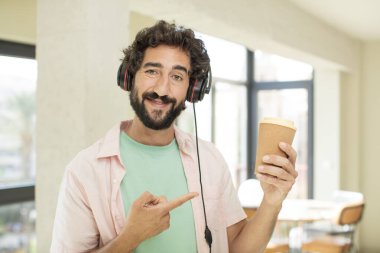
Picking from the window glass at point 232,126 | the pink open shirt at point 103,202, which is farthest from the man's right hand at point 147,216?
the window glass at point 232,126

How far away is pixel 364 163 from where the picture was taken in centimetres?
641

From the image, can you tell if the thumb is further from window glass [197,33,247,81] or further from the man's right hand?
window glass [197,33,247,81]

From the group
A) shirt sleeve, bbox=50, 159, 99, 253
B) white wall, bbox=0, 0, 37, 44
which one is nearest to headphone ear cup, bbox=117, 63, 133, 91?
shirt sleeve, bbox=50, 159, 99, 253

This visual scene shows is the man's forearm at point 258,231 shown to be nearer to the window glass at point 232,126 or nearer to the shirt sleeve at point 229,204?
the shirt sleeve at point 229,204

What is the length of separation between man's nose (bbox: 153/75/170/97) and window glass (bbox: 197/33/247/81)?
181 inches

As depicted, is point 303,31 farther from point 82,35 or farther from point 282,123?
A: point 282,123

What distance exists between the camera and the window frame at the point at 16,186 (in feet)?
13.0

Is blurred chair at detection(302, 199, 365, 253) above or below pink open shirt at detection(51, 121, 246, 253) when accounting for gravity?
below

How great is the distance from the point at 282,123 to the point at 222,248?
50cm

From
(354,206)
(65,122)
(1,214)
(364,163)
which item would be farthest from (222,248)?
(364,163)

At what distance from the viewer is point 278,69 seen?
22.9 feet

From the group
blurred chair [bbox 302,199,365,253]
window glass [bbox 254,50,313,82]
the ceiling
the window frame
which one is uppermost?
the ceiling

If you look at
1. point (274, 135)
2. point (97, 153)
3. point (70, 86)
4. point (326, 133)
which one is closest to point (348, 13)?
point (326, 133)

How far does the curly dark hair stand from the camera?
143 cm
